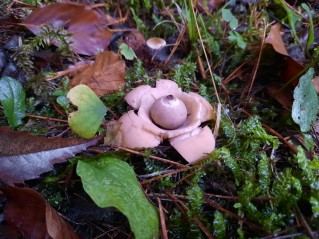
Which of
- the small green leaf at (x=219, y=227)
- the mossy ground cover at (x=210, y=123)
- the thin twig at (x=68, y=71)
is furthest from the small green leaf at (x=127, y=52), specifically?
the small green leaf at (x=219, y=227)

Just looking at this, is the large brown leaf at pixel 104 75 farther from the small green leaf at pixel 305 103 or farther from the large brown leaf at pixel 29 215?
the small green leaf at pixel 305 103

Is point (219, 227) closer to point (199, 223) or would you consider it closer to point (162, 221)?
point (199, 223)

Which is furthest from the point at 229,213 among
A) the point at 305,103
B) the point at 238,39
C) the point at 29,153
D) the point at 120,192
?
the point at 238,39

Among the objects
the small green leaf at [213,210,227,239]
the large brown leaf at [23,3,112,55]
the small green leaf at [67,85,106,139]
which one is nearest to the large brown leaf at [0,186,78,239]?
the small green leaf at [67,85,106,139]

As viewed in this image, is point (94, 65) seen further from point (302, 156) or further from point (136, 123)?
point (302, 156)

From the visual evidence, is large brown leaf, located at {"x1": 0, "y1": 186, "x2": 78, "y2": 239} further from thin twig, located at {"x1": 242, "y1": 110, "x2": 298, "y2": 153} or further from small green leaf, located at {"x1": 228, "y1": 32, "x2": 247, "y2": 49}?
small green leaf, located at {"x1": 228, "y1": 32, "x2": 247, "y2": 49}
